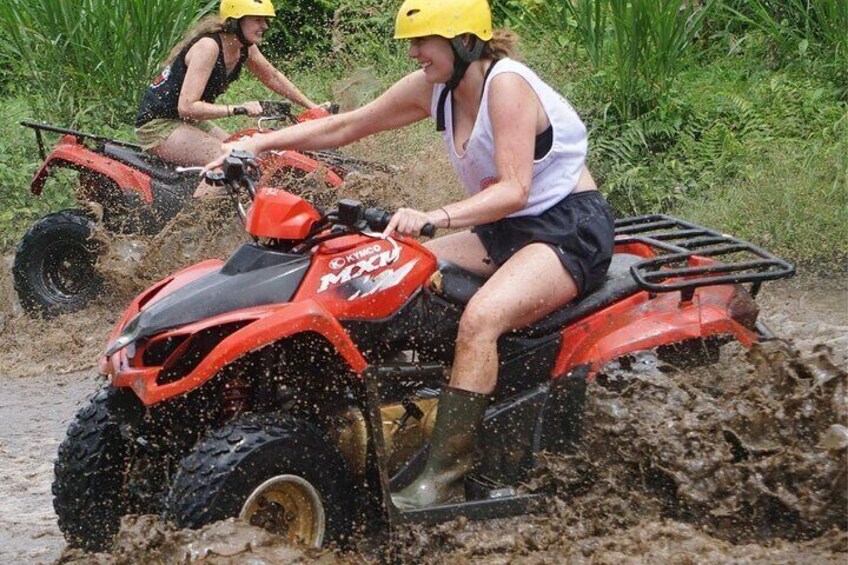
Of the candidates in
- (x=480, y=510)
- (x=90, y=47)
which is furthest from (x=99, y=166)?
(x=480, y=510)

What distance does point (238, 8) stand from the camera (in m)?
8.26

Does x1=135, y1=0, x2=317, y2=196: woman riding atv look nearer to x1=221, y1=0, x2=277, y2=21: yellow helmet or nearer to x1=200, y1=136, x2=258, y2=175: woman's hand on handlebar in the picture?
x1=221, y1=0, x2=277, y2=21: yellow helmet

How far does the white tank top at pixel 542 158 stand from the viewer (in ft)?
14.5

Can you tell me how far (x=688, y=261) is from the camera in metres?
4.79

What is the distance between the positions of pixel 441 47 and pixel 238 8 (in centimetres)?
412

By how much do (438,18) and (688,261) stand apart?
3.96 feet

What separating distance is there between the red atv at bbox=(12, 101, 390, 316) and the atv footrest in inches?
155

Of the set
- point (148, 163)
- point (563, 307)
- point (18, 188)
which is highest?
point (148, 163)

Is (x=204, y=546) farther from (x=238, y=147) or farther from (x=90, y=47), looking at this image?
(x=90, y=47)

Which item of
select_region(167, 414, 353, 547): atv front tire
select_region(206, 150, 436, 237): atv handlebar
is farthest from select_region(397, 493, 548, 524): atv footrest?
select_region(206, 150, 436, 237): atv handlebar

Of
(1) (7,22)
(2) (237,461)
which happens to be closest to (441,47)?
(2) (237,461)

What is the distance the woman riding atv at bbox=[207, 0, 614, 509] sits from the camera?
4.25 metres

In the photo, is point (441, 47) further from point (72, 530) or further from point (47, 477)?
point (47, 477)

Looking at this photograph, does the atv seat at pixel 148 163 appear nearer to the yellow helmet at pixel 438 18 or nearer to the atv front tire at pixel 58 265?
the atv front tire at pixel 58 265
